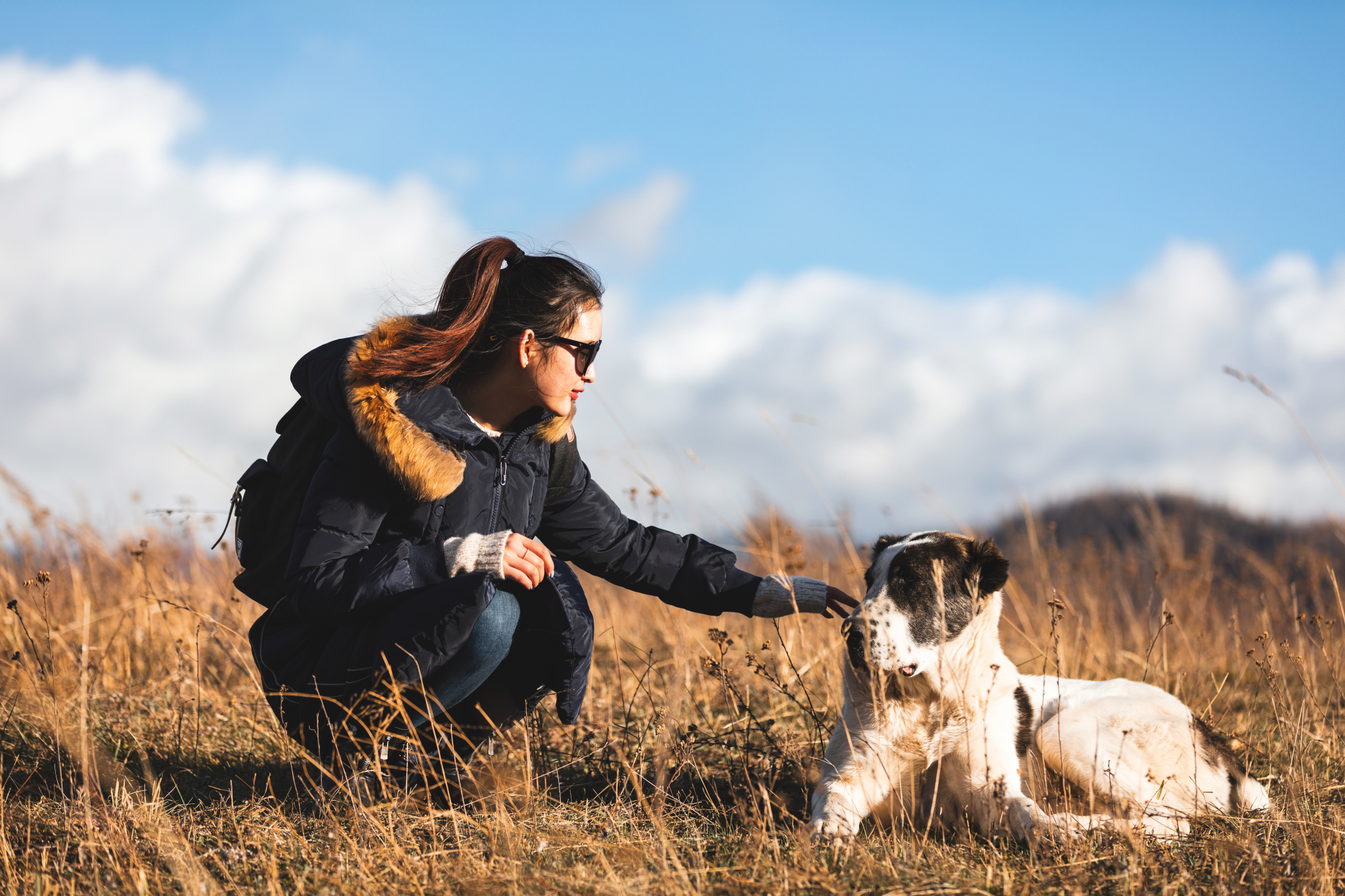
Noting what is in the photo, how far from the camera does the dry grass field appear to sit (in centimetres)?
255

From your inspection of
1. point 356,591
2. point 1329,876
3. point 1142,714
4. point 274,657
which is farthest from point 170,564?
point 1329,876

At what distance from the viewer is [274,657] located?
314cm

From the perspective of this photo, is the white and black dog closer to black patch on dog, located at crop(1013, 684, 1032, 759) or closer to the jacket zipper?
black patch on dog, located at crop(1013, 684, 1032, 759)

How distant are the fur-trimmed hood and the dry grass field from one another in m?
0.89

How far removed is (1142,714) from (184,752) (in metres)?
3.62

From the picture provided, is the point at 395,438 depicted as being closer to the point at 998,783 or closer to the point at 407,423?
the point at 407,423

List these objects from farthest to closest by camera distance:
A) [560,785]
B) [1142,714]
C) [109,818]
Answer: [560,785]
[1142,714]
[109,818]

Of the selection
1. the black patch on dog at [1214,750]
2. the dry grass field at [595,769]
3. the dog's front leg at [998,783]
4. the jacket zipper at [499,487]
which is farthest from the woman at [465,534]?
the black patch on dog at [1214,750]

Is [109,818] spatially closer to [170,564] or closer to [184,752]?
[184,752]

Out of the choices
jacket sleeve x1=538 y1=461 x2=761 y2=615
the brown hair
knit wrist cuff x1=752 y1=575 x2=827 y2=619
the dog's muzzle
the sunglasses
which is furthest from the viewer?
jacket sleeve x1=538 y1=461 x2=761 y2=615

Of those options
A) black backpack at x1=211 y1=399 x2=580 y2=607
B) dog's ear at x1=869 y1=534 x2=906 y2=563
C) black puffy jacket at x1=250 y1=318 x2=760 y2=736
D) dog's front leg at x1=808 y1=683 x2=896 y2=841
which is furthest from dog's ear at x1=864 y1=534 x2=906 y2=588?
black backpack at x1=211 y1=399 x2=580 y2=607

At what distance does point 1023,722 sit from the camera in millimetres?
3338

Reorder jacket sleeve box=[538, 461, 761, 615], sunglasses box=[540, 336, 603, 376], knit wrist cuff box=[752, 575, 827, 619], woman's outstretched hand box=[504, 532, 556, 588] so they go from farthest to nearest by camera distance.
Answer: jacket sleeve box=[538, 461, 761, 615], knit wrist cuff box=[752, 575, 827, 619], sunglasses box=[540, 336, 603, 376], woman's outstretched hand box=[504, 532, 556, 588]

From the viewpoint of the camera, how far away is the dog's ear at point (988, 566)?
124 inches
